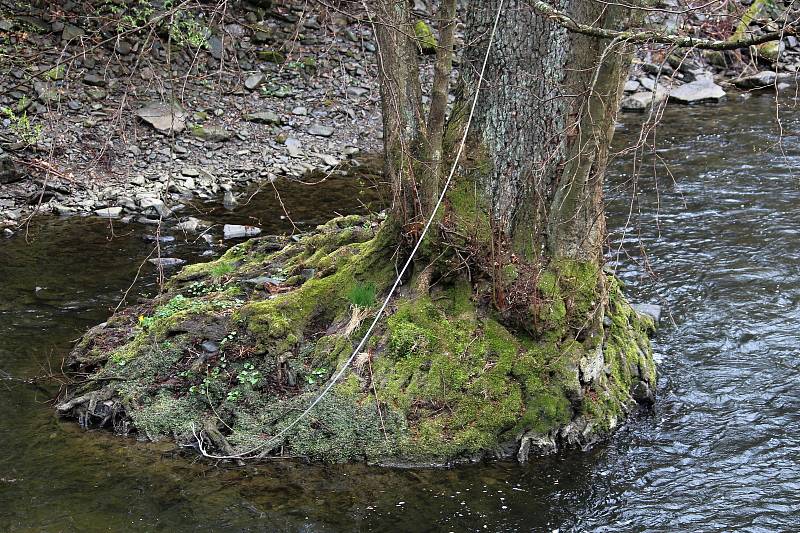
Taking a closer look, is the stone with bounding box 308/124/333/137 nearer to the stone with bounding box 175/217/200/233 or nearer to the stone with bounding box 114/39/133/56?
the stone with bounding box 114/39/133/56

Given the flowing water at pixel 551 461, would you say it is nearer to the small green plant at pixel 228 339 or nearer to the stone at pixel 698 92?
the small green plant at pixel 228 339

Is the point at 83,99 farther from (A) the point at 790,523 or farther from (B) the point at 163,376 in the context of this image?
(A) the point at 790,523

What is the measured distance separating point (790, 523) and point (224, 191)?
31.7ft

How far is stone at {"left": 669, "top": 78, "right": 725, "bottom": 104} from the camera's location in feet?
51.9

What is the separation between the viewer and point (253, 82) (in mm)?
15539

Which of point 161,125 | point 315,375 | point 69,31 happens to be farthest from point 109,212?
point 315,375

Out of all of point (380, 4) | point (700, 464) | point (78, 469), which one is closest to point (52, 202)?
point (78, 469)

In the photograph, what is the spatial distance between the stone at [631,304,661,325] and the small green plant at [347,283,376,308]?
111 inches

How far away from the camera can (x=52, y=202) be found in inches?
445

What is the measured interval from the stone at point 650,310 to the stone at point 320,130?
8.25 metres

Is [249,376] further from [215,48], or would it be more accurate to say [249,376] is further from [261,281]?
[215,48]

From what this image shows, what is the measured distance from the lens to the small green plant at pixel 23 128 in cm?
1189

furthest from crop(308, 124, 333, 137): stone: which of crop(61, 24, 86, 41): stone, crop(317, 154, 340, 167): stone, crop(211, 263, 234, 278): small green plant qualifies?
crop(211, 263, 234, 278): small green plant

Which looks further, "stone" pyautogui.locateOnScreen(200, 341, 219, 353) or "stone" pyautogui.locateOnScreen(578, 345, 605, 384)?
"stone" pyautogui.locateOnScreen(200, 341, 219, 353)
